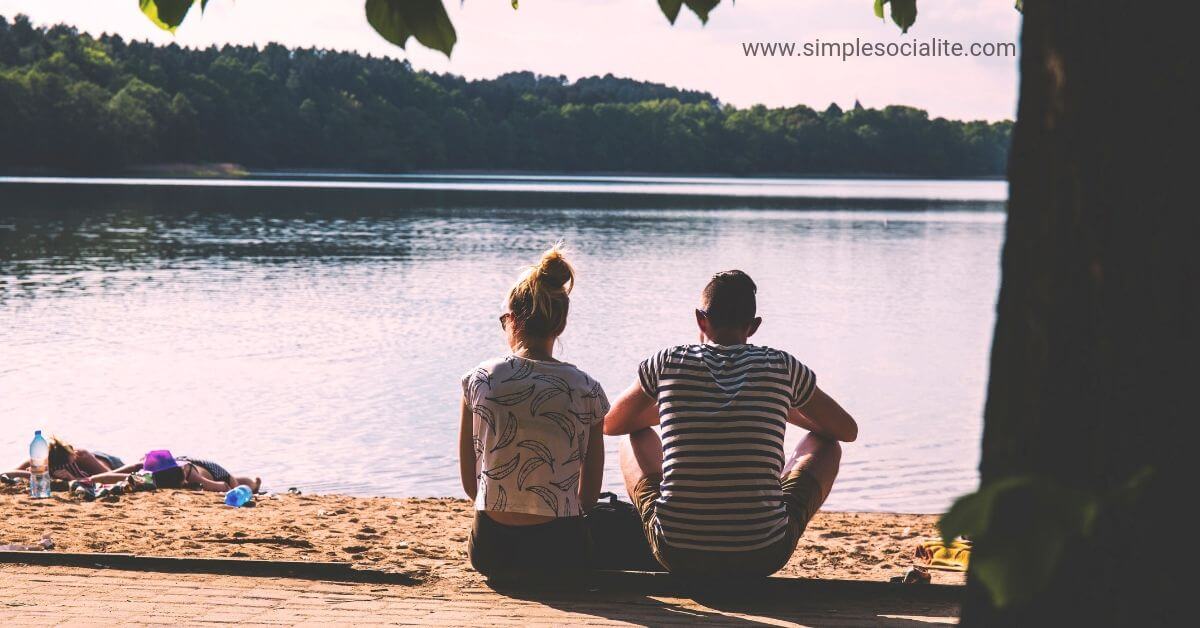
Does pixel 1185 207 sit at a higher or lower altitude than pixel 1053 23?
lower

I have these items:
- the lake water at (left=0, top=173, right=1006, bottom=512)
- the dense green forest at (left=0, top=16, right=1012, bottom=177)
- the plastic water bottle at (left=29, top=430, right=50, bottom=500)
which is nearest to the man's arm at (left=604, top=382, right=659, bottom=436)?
the plastic water bottle at (left=29, top=430, right=50, bottom=500)

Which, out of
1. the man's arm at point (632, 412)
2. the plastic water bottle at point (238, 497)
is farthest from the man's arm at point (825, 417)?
the plastic water bottle at point (238, 497)

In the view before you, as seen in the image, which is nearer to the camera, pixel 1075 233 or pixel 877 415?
pixel 1075 233

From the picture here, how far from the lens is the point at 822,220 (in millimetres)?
52781

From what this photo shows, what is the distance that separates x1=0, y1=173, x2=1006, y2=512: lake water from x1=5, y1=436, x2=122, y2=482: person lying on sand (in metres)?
1.55

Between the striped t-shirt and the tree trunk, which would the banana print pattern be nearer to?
the striped t-shirt

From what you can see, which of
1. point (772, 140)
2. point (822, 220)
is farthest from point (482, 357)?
point (772, 140)

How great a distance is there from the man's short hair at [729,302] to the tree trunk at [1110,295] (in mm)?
2285

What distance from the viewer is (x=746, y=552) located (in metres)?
3.79

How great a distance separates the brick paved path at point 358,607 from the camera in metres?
3.79

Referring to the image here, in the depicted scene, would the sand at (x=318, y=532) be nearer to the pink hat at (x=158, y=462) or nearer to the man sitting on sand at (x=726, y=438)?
the pink hat at (x=158, y=462)

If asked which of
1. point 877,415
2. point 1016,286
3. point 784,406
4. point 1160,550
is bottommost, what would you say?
point 877,415

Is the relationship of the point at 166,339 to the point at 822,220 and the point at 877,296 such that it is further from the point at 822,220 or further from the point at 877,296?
the point at 822,220

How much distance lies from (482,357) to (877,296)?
10340 mm
